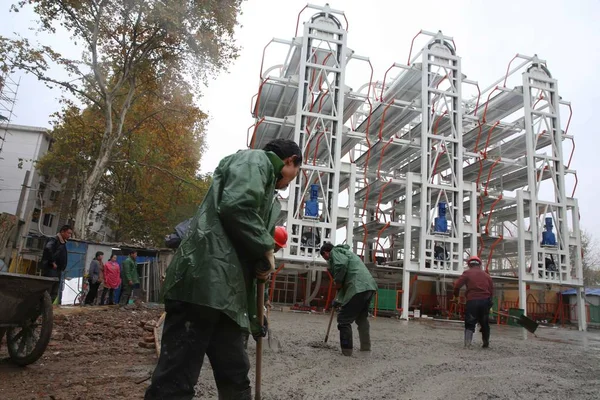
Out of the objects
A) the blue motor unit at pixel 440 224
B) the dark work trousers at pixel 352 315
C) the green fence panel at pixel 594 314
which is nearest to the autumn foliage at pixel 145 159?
the blue motor unit at pixel 440 224

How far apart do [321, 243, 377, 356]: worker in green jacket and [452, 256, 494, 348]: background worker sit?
232 cm

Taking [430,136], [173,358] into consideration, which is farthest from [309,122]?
[173,358]

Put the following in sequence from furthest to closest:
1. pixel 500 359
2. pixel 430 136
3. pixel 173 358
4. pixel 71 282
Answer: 1. pixel 430 136
2. pixel 71 282
3. pixel 500 359
4. pixel 173 358

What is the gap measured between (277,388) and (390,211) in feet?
60.6

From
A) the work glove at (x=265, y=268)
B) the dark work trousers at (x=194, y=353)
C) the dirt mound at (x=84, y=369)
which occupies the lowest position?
the dirt mound at (x=84, y=369)

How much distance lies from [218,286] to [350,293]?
4.22 meters

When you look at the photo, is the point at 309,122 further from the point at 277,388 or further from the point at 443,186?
the point at 277,388

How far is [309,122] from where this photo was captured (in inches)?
643

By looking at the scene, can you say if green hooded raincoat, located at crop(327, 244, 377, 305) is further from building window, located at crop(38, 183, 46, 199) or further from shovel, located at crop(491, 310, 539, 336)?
building window, located at crop(38, 183, 46, 199)

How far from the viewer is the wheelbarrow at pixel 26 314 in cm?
425

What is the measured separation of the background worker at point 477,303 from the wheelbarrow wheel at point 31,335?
6322mm

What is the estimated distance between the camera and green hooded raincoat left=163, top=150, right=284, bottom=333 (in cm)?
218

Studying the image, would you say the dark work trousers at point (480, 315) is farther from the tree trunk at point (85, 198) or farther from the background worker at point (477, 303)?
the tree trunk at point (85, 198)

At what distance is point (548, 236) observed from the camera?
56.1 feet
